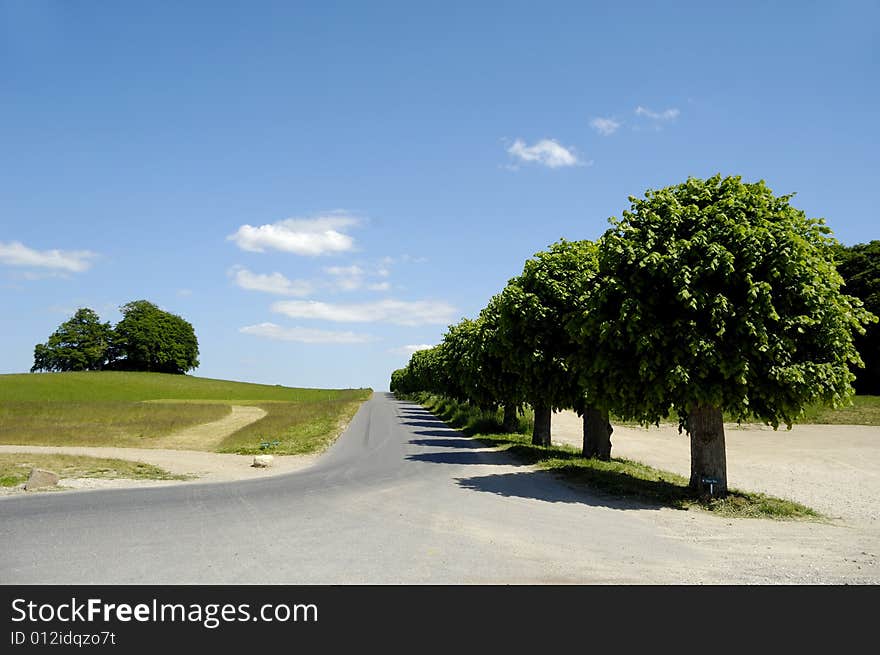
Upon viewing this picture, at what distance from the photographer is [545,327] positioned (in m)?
23.0

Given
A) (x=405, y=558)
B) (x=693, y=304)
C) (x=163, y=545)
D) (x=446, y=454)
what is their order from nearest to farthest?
(x=405, y=558), (x=163, y=545), (x=693, y=304), (x=446, y=454)

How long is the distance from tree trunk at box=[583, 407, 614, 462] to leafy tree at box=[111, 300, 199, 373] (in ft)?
418

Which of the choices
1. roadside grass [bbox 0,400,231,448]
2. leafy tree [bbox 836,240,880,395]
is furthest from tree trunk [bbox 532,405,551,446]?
leafy tree [bbox 836,240,880,395]

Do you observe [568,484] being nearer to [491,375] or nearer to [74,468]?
[491,375]

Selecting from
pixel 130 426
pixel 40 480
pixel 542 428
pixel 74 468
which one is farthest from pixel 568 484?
pixel 130 426

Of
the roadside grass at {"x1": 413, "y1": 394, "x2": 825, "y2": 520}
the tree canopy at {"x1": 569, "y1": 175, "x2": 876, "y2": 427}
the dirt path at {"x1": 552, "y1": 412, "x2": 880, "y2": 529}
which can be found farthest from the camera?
the dirt path at {"x1": 552, "y1": 412, "x2": 880, "y2": 529}

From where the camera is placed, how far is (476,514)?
12016 mm

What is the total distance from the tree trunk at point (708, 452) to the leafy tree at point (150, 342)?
13461cm

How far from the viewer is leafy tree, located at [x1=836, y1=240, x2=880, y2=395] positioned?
67000 millimetres

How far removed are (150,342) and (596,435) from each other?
129 meters

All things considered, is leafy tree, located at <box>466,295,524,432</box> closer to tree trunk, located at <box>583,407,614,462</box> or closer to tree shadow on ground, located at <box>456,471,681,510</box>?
tree trunk, located at <box>583,407,614,462</box>
